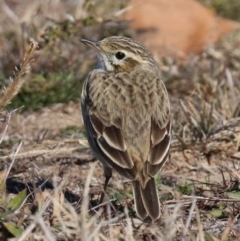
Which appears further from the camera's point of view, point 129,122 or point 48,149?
point 48,149

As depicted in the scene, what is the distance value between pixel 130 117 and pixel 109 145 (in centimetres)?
33

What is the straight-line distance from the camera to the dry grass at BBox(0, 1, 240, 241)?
4547 mm

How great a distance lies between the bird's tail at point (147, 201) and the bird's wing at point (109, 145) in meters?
0.10

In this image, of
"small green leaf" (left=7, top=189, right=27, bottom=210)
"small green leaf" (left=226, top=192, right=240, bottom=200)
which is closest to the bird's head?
"small green leaf" (left=226, top=192, right=240, bottom=200)

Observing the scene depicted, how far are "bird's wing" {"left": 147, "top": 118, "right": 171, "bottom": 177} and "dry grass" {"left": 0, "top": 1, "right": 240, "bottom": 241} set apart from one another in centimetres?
25

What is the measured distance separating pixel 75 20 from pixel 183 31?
288 cm

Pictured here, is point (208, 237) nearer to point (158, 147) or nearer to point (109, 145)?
point (158, 147)

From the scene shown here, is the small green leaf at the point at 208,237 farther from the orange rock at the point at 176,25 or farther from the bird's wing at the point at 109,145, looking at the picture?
the orange rock at the point at 176,25

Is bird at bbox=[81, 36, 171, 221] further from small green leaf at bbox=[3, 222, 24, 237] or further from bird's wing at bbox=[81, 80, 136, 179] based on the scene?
small green leaf at bbox=[3, 222, 24, 237]

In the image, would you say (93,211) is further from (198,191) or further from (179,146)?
(179,146)

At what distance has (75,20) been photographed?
8.14 metres

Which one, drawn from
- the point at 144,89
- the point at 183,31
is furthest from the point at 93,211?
the point at 183,31

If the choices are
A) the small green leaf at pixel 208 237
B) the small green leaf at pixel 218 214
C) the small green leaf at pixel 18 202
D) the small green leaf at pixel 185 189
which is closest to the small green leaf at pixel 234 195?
the small green leaf at pixel 218 214

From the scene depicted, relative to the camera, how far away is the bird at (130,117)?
5.27 metres
